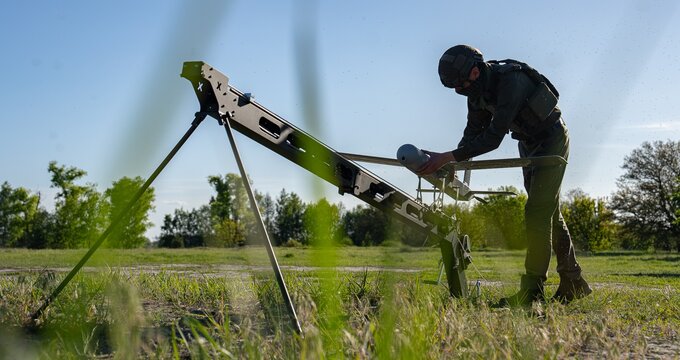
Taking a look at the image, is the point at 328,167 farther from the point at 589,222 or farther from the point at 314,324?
the point at 589,222

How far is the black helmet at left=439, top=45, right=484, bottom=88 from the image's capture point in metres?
5.43

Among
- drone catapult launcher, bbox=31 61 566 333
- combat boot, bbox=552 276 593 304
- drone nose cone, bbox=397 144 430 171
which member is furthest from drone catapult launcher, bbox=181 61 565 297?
combat boot, bbox=552 276 593 304

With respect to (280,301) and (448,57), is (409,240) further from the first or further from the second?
(448,57)

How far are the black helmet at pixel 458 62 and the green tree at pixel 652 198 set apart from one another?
4813cm

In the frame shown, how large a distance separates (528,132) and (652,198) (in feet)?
161

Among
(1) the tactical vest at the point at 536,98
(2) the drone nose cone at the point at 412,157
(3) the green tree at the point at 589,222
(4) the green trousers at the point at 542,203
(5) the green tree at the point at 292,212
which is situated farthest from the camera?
(3) the green tree at the point at 589,222

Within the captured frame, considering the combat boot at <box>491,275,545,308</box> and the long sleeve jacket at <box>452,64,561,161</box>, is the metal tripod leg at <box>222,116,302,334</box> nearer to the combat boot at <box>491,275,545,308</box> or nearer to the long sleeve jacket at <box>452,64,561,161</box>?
the long sleeve jacket at <box>452,64,561,161</box>

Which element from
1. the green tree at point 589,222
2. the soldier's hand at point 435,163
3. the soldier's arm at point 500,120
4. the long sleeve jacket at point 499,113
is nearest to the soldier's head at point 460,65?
the long sleeve jacket at point 499,113

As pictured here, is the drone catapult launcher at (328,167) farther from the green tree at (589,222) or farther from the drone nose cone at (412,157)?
the green tree at (589,222)

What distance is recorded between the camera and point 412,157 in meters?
4.92

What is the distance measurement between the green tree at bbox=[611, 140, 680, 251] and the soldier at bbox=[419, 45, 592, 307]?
155 ft

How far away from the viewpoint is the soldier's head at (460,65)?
5430 mm

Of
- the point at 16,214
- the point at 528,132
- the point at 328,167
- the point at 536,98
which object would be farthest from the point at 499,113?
the point at 16,214

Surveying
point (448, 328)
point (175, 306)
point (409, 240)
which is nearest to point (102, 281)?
point (175, 306)
